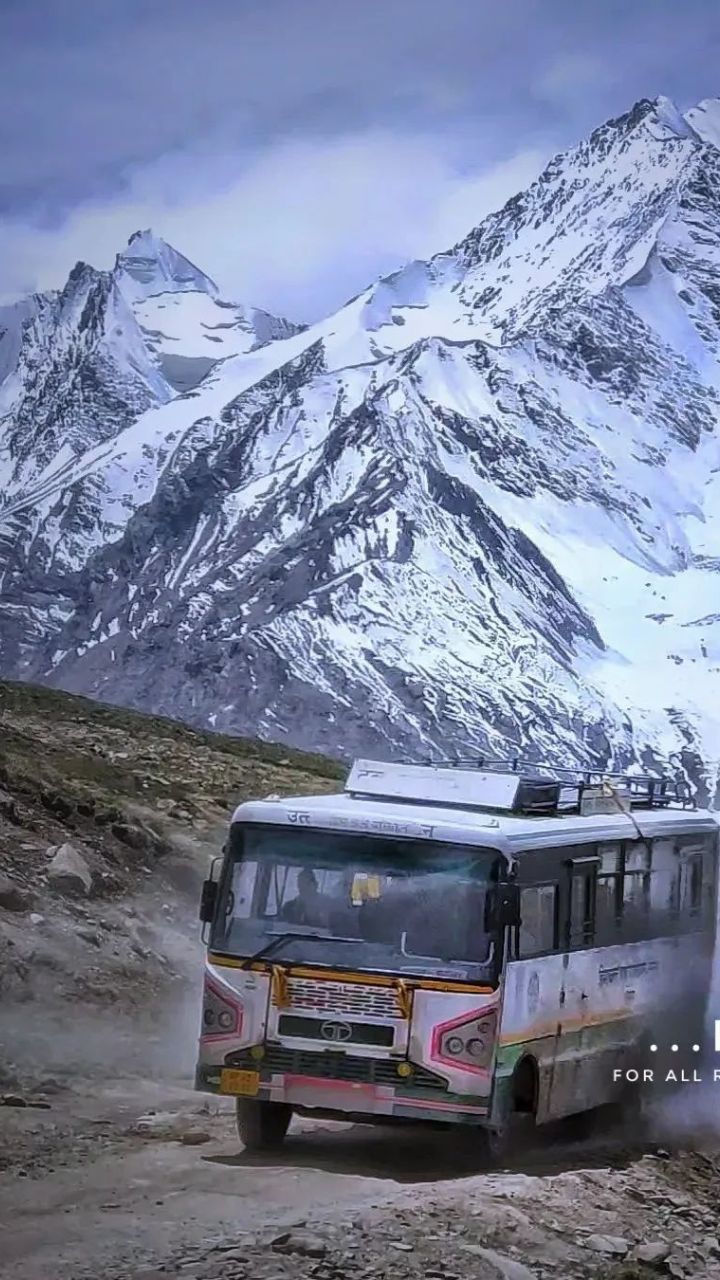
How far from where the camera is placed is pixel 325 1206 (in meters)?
14.2

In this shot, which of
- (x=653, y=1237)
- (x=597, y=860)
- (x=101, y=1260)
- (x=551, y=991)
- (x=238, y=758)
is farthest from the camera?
(x=238, y=758)

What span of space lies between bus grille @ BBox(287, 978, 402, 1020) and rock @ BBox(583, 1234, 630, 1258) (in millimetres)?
2310

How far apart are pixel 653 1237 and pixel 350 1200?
8.28 feet

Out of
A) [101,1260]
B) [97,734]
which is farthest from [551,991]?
[97,734]

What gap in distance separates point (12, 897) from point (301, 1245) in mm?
13697

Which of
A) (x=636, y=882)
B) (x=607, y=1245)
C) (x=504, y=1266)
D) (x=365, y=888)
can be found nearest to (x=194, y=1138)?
(x=365, y=888)

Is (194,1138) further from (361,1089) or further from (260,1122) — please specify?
(361,1089)

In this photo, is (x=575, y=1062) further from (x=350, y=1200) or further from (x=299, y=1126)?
(x=350, y=1200)

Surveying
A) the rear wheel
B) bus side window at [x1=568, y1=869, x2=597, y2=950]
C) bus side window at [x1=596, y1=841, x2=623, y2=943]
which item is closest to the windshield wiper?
the rear wheel

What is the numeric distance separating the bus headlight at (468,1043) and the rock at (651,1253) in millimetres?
1940

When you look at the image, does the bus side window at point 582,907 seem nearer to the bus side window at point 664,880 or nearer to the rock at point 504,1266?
the bus side window at point 664,880

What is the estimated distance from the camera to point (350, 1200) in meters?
14.4

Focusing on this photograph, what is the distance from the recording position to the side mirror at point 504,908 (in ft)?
53.1

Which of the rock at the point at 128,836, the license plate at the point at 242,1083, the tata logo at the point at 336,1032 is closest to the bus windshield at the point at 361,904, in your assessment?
the tata logo at the point at 336,1032
